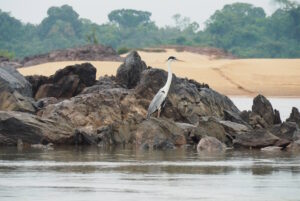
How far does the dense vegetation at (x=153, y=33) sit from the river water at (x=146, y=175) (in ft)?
264

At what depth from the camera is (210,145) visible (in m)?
21.1

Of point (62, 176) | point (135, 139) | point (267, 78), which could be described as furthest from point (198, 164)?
point (267, 78)

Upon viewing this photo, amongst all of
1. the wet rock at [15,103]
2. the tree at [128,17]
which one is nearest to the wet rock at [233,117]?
the wet rock at [15,103]

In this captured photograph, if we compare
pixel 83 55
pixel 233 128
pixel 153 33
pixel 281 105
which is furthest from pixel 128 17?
pixel 233 128

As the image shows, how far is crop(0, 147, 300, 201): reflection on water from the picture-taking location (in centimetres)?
1295

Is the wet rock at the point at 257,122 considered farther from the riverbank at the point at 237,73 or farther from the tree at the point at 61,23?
the tree at the point at 61,23

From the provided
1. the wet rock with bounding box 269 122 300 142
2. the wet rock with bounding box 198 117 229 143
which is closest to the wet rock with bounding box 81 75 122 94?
the wet rock with bounding box 198 117 229 143

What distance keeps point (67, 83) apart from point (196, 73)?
119 feet

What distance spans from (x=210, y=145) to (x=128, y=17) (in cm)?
11075

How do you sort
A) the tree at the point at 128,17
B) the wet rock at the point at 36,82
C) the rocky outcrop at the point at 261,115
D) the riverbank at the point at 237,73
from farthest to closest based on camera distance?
the tree at the point at 128,17, the riverbank at the point at 237,73, the wet rock at the point at 36,82, the rocky outcrop at the point at 261,115

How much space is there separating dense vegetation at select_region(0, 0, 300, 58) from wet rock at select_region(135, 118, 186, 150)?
77.3 m

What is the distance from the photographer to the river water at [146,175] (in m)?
12.9

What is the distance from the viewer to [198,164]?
17312 mm

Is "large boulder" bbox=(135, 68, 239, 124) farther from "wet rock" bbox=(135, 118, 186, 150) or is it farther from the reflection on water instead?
the reflection on water
